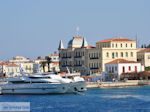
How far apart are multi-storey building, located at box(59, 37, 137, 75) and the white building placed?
5.96m

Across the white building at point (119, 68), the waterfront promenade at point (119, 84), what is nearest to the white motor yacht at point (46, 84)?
the waterfront promenade at point (119, 84)

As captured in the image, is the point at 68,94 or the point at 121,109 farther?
the point at 68,94

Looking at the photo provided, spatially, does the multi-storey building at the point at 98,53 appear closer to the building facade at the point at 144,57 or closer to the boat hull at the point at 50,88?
the building facade at the point at 144,57

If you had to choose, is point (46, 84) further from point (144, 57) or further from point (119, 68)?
point (144, 57)

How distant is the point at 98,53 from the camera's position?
408 feet

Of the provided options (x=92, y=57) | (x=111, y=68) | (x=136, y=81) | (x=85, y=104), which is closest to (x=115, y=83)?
(x=136, y=81)

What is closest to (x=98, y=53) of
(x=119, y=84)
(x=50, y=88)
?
(x=119, y=84)

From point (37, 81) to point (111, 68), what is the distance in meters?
35.5

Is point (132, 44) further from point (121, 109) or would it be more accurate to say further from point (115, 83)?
point (121, 109)

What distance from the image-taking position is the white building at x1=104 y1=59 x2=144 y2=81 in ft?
378

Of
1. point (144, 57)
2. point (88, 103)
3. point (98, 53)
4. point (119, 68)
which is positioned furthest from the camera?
point (144, 57)

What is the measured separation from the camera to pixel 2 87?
89250 millimetres

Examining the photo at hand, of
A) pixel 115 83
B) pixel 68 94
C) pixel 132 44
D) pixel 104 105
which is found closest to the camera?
pixel 104 105

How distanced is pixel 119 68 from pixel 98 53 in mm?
10521
